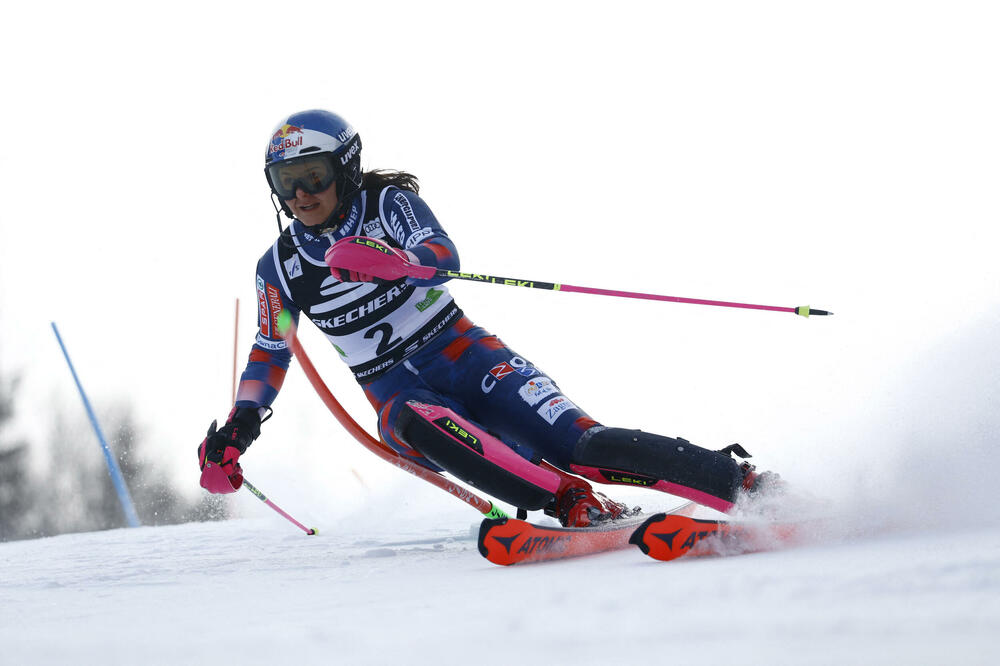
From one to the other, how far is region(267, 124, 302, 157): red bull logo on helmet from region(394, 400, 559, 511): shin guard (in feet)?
3.73

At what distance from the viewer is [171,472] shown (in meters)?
9.23

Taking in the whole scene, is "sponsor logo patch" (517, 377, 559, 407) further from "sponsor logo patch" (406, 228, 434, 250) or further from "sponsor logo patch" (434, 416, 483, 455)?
"sponsor logo patch" (406, 228, 434, 250)

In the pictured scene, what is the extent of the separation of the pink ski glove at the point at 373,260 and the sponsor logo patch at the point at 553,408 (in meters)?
0.61

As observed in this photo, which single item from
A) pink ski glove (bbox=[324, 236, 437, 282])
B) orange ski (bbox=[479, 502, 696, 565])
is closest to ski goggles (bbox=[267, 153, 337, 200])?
pink ski glove (bbox=[324, 236, 437, 282])

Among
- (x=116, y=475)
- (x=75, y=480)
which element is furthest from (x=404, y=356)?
(x=75, y=480)

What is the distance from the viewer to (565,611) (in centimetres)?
141

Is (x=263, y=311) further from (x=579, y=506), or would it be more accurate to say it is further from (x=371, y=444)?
(x=579, y=506)

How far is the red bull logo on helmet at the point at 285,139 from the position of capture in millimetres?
3002

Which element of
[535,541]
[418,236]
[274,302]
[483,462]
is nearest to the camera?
[535,541]

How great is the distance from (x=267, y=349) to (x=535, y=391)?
47.0 inches

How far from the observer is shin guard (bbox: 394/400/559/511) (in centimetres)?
256

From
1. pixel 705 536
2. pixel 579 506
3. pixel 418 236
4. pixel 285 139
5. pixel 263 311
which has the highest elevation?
pixel 285 139

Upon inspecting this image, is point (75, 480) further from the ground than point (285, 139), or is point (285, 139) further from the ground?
point (285, 139)

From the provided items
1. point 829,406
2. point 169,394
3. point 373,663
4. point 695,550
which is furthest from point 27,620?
point 169,394
